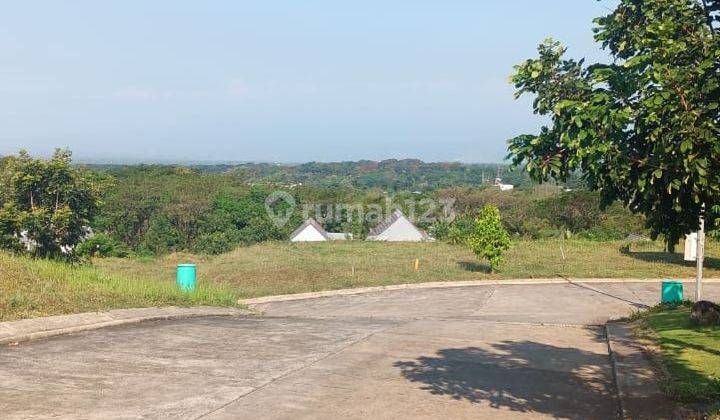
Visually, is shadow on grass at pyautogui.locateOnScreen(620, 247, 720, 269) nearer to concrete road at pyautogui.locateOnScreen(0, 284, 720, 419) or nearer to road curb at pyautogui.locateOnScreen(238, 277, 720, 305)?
road curb at pyautogui.locateOnScreen(238, 277, 720, 305)

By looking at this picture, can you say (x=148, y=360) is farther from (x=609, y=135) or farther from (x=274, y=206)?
(x=274, y=206)

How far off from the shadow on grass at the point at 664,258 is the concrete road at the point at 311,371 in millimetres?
19944

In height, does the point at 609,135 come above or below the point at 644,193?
above

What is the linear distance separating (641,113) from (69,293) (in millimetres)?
9724

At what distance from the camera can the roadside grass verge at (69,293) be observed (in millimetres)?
11008

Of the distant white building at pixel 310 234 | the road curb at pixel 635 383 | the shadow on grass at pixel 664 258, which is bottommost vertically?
the distant white building at pixel 310 234

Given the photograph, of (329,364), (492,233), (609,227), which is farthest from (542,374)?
(609,227)

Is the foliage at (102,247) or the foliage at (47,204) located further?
the foliage at (102,247)

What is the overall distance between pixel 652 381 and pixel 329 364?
3682 millimetres

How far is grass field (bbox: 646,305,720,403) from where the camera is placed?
710 cm

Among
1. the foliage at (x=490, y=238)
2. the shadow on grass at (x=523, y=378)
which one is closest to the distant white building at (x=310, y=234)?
the foliage at (x=490, y=238)

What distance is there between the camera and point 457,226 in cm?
5838

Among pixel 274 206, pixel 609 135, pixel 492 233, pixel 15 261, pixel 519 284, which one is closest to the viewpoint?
pixel 609 135

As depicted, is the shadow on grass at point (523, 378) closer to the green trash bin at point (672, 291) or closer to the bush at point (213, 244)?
the green trash bin at point (672, 291)
